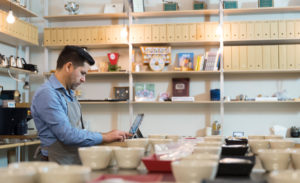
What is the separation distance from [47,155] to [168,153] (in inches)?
42.9

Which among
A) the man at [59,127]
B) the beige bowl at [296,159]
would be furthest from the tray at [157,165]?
the man at [59,127]

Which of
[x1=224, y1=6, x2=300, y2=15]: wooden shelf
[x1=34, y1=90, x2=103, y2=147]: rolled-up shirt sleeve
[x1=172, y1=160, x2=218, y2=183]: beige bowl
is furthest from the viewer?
[x1=224, y1=6, x2=300, y2=15]: wooden shelf

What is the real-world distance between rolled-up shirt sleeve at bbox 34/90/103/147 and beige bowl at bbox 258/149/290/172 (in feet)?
3.64

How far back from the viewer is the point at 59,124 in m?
2.05

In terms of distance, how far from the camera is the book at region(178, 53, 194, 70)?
5.14 meters

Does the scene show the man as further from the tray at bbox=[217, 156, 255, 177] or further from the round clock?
the round clock

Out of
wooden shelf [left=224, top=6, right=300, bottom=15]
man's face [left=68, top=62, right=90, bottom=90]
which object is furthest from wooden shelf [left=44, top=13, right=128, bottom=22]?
man's face [left=68, top=62, right=90, bottom=90]

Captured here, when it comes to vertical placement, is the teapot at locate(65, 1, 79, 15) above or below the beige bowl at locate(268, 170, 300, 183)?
above

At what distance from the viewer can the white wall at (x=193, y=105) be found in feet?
16.8

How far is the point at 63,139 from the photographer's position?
6.66ft

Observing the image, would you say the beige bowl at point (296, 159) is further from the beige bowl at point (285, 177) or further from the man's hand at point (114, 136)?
the man's hand at point (114, 136)

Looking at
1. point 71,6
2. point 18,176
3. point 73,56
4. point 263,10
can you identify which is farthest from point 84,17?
point 18,176

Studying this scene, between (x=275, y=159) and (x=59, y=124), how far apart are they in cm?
122

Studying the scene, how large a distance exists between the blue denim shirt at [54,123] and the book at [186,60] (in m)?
3.07
